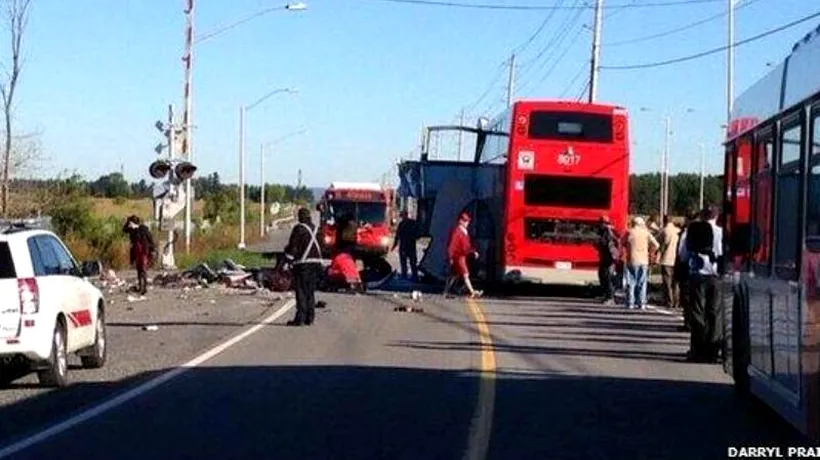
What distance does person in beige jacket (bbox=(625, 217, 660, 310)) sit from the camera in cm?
2942

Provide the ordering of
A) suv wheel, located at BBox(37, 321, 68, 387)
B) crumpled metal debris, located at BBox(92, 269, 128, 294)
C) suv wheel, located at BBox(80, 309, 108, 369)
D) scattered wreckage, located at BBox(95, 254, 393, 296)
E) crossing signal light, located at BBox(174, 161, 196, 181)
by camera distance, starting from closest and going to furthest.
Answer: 1. suv wheel, located at BBox(37, 321, 68, 387)
2. suv wheel, located at BBox(80, 309, 108, 369)
3. crumpled metal debris, located at BBox(92, 269, 128, 294)
4. scattered wreckage, located at BBox(95, 254, 393, 296)
5. crossing signal light, located at BBox(174, 161, 196, 181)

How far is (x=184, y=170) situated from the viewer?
3922cm

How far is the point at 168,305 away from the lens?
98.1 feet

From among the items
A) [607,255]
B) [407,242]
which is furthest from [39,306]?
[407,242]

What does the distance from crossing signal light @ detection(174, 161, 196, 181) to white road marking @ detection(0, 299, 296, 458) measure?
56.4 feet

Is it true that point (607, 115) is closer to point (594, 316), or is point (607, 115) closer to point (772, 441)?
point (594, 316)

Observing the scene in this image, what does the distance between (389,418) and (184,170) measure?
88.5ft

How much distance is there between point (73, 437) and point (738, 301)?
556 centimetres

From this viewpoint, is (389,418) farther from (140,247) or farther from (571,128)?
(571,128)

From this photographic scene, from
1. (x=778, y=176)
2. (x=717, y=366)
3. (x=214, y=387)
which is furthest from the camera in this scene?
(x=717, y=366)

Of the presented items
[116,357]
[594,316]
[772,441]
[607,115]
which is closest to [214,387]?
[116,357]

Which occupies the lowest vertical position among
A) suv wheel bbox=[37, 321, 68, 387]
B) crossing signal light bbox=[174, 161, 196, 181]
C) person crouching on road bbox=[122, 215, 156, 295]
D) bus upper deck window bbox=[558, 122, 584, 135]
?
suv wheel bbox=[37, 321, 68, 387]

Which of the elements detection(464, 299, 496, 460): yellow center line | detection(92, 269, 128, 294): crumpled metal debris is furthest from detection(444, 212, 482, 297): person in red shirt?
detection(464, 299, 496, 460): yellow center line

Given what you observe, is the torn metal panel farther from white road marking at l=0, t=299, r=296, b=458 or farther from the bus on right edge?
the bus on right edge
